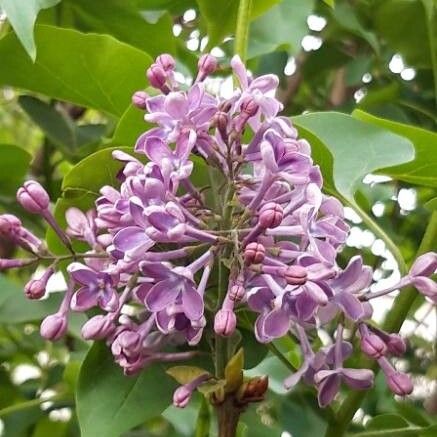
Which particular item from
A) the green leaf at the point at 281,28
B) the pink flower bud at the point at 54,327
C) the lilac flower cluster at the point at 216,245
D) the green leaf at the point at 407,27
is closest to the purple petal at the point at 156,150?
the lilac flower cluster at the point at 216,245

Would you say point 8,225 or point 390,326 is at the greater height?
point 8,225

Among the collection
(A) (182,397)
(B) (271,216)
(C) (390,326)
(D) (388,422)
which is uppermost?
(B) (271,216)

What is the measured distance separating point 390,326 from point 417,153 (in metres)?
0.14

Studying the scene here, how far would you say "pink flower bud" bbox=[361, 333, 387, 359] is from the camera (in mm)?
527

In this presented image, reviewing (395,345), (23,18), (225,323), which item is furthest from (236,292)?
(23,18)

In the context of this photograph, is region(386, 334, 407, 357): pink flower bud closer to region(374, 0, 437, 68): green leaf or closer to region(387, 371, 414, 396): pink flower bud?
region(387, 371, 414, 396): pink flower bud

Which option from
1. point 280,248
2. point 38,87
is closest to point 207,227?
point 280,248

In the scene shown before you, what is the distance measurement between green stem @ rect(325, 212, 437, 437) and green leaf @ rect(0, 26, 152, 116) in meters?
0.25

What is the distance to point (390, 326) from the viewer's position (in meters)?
0.71

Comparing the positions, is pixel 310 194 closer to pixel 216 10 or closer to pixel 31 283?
pixel 31 283

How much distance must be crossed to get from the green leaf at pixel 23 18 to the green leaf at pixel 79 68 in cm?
11

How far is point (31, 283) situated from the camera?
0.54 metres

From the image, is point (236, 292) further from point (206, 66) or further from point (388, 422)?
point (388, 422)

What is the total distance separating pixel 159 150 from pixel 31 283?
0.11 m
